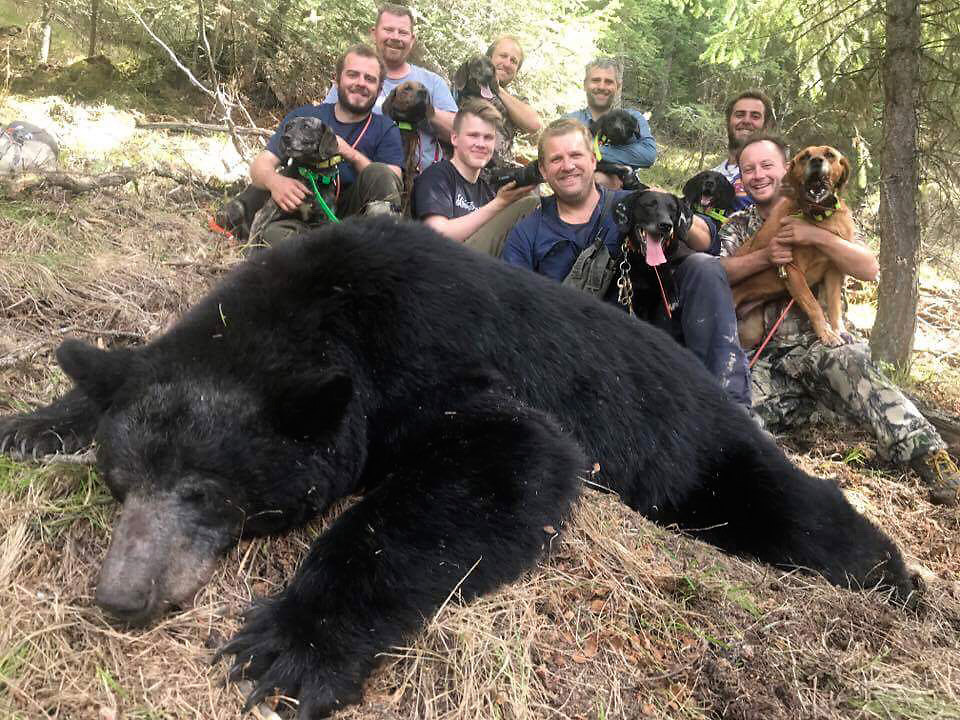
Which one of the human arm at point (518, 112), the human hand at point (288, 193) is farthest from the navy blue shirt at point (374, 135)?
the human arm at point (518, 112)

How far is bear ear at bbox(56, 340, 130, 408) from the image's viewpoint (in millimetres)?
2547

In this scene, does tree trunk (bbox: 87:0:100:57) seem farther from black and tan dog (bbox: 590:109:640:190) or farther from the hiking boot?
the hiking boot

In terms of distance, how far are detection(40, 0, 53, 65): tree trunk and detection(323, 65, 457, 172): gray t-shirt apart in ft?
29.8

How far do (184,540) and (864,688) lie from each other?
2.43 m

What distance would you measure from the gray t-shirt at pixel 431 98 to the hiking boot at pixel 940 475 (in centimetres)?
A: 474

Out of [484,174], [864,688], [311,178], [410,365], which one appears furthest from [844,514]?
[311,178]

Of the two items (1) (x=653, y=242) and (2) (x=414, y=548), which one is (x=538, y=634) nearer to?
(2) (x=414, y=548)

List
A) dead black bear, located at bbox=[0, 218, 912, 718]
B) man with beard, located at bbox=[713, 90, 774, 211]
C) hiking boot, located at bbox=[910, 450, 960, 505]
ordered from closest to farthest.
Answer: dead black bear, located at bbox=[0, 218, 912, 718] → hiking boot, located at bbox=[910, 450, 960, 505] → man with beard, located at bbox=[713, 90, 774, 211]

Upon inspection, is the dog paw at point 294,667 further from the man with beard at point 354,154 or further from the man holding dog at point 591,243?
the man with beard at point 354,154

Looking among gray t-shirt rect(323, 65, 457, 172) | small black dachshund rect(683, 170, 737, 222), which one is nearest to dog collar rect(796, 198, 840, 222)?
Result: small black dachshund rect(683, 170, 737, 222)

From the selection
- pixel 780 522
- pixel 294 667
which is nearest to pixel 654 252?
pixel 780 522

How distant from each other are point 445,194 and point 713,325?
2.36 metres

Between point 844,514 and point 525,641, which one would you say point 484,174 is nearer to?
point 844,514

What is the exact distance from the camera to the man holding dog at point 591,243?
4.91 metres
